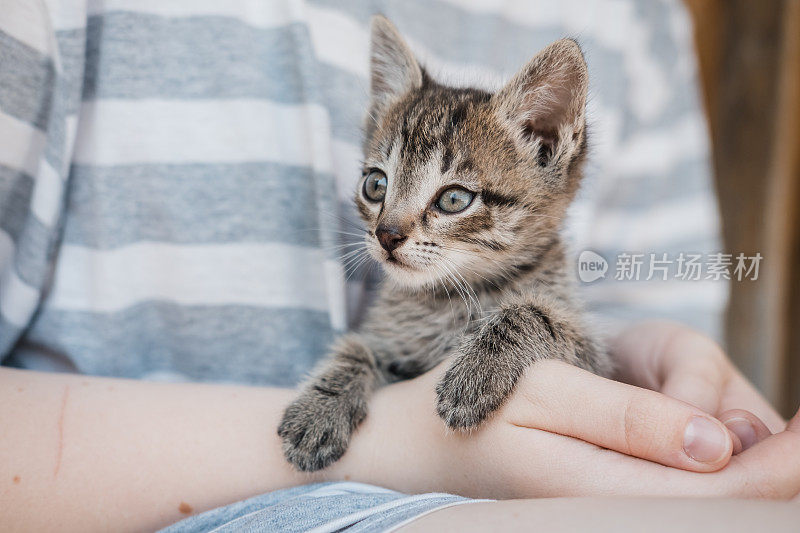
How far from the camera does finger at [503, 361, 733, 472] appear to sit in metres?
0.82

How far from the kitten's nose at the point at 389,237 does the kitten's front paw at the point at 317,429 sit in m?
0.32

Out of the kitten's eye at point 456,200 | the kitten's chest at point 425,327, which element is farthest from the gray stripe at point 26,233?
the kitten's eye at point 456,200

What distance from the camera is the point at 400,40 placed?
1.31m

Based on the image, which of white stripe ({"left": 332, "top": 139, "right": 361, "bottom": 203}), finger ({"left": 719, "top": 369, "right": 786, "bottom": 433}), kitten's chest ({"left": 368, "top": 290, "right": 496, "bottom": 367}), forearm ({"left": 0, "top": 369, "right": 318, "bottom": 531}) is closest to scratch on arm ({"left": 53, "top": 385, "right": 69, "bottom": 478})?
forearm ({"left": 0, "top": 369, "right": 318, "bottom": 531})

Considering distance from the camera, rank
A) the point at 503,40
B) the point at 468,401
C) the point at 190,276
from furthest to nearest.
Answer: the point at 503,40 < the point at 190,276 < the point at 468,401

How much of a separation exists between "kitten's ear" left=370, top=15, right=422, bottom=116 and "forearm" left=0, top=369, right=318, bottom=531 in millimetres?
814

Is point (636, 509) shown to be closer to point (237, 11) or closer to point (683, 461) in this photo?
point (683, 461)

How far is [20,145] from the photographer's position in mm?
1150

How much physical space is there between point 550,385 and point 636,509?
0.83ft

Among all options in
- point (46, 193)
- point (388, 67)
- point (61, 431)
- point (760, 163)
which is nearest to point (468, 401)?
point (61, 431)

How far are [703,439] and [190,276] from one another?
1.15 meters

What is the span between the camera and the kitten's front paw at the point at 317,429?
1010 millimetres

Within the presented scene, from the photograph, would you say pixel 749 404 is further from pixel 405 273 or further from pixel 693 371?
pixel 405 273

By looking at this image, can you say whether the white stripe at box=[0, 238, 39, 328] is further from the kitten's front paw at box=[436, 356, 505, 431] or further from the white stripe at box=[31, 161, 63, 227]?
the kitten's front paw at box=[436, 356, 505, 431]
